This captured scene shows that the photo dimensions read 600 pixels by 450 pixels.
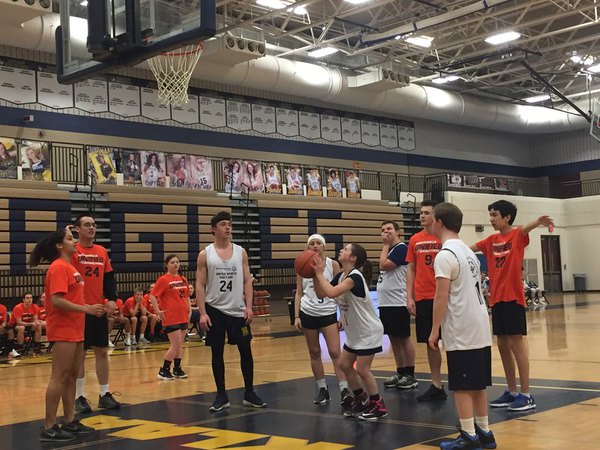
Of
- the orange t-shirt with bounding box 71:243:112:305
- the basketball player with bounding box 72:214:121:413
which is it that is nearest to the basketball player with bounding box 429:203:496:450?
the basketball player with bounding box 72:214:121:413

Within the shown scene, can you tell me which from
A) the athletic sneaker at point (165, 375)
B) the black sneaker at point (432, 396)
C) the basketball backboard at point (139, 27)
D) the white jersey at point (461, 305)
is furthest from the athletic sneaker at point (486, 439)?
the athletic sneaker at point (165, 375)

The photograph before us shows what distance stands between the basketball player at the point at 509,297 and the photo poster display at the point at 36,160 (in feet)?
44.0

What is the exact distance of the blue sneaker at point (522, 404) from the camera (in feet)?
19.2

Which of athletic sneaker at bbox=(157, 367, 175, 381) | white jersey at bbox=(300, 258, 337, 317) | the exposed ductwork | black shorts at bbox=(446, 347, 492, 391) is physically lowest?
athletic sneaker at bbox=(157, 367, 175, 381)

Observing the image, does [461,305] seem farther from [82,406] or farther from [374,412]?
[82,406]

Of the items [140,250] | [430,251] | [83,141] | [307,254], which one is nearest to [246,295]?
[307,254]

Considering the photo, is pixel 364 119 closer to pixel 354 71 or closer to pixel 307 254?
pixel 354 71

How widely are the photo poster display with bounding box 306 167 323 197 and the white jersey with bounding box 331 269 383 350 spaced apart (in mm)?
17342

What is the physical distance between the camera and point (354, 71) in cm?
2417

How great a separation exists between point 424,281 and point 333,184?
17307 mm

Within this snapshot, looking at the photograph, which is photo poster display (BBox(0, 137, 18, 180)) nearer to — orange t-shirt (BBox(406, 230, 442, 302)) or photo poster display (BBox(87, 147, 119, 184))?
photo poster display (BBox(87, 147, 119, 184))

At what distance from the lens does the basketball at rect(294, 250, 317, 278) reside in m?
5.65

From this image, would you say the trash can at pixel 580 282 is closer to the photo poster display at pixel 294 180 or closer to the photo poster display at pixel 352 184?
the photo poster display at pixel 352 184

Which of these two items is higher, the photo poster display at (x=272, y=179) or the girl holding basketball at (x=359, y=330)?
the photo poster display at (x=272, y=179)
